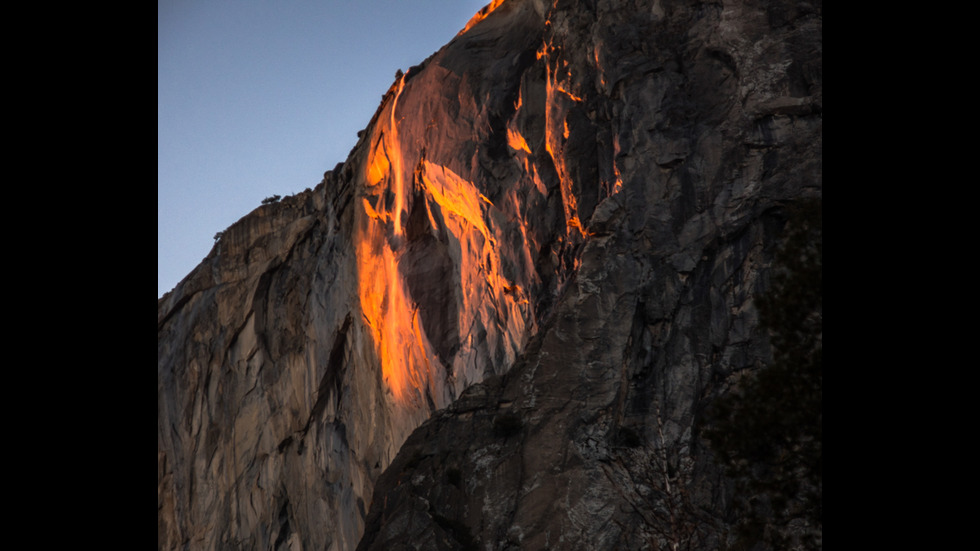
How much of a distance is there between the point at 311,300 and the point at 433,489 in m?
22.5

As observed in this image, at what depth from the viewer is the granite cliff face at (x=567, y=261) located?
1841 cm

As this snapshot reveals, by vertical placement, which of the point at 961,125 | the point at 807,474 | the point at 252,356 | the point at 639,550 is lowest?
the point at 639,550

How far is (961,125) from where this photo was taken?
593cm

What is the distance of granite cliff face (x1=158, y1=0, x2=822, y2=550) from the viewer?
1841cm

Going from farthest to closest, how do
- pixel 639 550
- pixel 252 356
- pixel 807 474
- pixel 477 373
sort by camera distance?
pixel 252 356 < pixel 477 373 < pixel 639 550 < pixel 807 474

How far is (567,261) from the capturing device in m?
23.0

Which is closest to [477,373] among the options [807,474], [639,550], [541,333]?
[541,333]

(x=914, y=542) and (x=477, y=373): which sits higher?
(x=477, y=373)

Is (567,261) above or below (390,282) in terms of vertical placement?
below

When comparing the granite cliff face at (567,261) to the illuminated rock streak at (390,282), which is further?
→ the illuminated rock streak at (390,282)

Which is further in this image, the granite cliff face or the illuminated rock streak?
the illuminated rock streak
